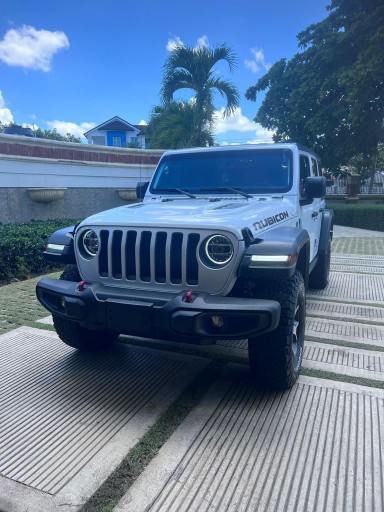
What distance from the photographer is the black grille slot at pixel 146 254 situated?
277 centimetres

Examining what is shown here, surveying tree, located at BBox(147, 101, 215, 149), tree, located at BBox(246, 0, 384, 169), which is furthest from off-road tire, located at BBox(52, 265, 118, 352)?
tree, located at BBox(246, 0, 384, 169)

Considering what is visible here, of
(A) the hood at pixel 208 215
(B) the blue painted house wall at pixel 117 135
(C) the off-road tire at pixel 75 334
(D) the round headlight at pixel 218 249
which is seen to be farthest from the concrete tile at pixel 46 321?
(B) the blue painted house wall at pixel 117 135

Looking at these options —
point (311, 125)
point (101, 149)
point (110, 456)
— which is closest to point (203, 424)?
point (110, 456)

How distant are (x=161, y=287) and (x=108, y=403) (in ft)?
2.97

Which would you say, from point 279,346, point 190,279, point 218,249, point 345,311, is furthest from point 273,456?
point 345,311

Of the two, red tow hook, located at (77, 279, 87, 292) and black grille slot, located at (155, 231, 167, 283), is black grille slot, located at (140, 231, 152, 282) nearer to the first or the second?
black grille slot, located at (155, 231, 167, 283)

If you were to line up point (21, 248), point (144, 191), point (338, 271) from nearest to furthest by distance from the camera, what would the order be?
point (144, 191) → point (21, 248) → point (338, 271)

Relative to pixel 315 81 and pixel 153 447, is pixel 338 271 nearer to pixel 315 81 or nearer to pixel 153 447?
pixel 153 447

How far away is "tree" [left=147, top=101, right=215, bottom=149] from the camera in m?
14.8

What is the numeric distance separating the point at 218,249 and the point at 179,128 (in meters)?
13.0

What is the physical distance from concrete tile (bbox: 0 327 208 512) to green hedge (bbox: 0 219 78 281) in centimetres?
255

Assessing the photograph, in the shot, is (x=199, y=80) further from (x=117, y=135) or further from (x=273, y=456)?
(x=117, y=135)

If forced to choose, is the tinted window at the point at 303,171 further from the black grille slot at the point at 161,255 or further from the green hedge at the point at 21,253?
the green hedge at the point at 21,253

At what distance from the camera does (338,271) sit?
7.44 meters
